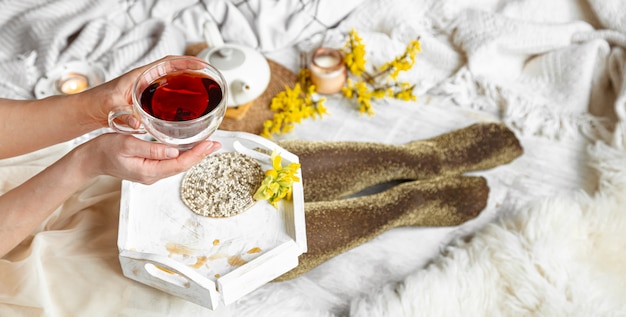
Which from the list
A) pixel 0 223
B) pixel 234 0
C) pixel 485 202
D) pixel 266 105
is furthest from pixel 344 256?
pixel 234 0

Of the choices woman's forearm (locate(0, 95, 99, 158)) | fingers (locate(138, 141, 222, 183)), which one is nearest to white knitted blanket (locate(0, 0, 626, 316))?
woman's forearm (locate(0, 95, 99, 158))

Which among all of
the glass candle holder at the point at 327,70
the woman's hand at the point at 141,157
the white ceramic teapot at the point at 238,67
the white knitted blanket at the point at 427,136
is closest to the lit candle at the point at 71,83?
the white knitted blanket at the point at 427,136

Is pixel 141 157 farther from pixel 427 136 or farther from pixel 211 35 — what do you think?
pixel 427 136

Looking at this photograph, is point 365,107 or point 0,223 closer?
point 0,223

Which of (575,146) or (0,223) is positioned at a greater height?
(0,223)

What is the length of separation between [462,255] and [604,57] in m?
0.71

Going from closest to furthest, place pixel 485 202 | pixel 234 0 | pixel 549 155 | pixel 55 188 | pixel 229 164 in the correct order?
pixel 55 188, pixel 229 164, pixel 485 202, pixel 549 155, pixel 234 0

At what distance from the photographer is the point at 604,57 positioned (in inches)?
60.1

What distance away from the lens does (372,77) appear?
62.8 inches

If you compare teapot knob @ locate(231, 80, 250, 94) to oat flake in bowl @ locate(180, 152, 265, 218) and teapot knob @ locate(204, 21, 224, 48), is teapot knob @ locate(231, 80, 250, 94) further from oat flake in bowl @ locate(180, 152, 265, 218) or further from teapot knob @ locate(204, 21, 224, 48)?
oat flake in bowl @ locate(180, 152, 265, 218)

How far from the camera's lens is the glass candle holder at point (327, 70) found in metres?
1.51

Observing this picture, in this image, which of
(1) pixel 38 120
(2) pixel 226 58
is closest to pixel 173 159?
(1) pixel 38 120

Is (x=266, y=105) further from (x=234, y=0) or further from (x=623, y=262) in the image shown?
(x=623, y=262)

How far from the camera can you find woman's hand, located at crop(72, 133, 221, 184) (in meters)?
0.79
